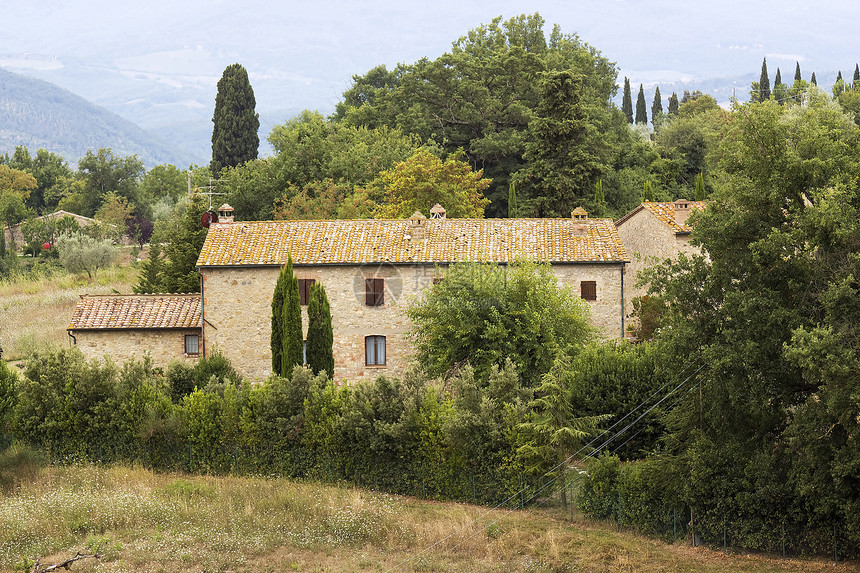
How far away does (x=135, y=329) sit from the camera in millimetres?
30469

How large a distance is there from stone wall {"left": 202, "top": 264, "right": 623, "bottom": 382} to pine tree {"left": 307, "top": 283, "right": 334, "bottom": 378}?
1.46 meters

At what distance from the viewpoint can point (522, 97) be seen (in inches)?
2336

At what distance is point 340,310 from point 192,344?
544cm

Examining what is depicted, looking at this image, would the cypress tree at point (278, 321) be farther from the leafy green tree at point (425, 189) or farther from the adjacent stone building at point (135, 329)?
the leafy green tree at point (425, 189)

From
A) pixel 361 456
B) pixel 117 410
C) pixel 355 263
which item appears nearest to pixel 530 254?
pixel 355 263

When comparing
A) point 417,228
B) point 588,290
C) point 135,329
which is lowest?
point 135,329

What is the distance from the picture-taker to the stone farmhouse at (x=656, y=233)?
3378 centimetres

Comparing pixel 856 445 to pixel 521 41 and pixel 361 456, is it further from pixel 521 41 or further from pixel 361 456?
pixel 521 41

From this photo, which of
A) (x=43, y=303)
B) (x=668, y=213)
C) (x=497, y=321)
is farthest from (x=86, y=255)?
(x=497, y=321)

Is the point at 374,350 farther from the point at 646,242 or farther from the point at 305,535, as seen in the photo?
the point at 646,242

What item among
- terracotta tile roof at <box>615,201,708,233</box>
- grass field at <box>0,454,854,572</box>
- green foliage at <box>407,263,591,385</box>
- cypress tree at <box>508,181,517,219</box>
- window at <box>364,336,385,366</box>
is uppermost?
cypress tree at <box>508,181,517,219</box>

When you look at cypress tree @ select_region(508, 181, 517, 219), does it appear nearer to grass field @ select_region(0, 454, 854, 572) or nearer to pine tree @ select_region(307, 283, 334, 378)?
pine tree @ select_region(307, 283, 334, 378)

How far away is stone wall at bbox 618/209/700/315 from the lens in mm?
33844

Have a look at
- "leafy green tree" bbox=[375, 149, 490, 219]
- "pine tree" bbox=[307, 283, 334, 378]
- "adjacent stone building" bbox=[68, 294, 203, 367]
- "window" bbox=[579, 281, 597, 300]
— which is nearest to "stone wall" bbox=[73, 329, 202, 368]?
"adjacent stone building" bbox=[68, 294, 203, 367]
